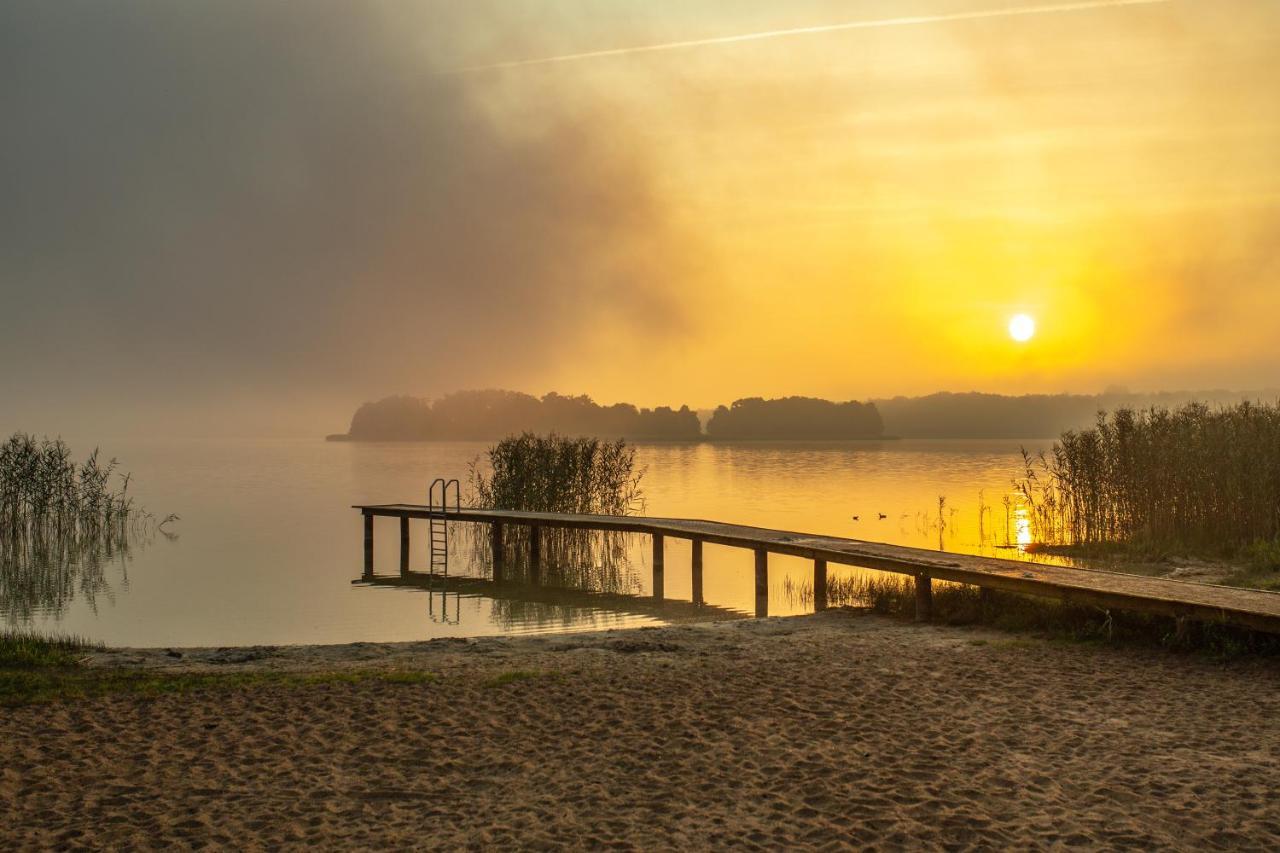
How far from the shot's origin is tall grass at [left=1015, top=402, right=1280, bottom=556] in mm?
16812

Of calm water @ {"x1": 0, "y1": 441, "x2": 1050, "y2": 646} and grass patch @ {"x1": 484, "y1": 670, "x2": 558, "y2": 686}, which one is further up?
grass patch @ {"x1": 484, "y1": 670, "x2": 558, "y2": 686}

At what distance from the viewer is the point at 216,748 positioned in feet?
21.1

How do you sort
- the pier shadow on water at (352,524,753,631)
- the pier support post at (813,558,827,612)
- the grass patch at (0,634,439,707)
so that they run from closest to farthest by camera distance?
the grass patch at (0,634,439,707) → the pier support post at (813,558,827,612) → the pier shadow on water at (352,524,753,631)

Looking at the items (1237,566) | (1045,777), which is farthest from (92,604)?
(1237,566)

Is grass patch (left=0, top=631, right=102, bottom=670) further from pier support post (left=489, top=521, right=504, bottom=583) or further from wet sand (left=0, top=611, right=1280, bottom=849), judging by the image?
pier support post (left=489, top=521, right=504, bottom=583)

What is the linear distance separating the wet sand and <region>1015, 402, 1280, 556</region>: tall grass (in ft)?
31.1

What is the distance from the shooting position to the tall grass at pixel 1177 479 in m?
16.8

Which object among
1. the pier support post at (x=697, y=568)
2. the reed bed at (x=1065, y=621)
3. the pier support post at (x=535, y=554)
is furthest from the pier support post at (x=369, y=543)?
the reed bed at (x=1065, y=621)

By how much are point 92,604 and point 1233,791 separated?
17.8 metres

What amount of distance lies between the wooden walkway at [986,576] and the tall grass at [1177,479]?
6427 mm

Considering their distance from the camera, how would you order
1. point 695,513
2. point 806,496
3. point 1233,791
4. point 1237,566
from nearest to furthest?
1. point 1233,791
2. point 1237,566
3. point 695,513
4. point 806,496

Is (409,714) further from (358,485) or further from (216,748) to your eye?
(358,485)

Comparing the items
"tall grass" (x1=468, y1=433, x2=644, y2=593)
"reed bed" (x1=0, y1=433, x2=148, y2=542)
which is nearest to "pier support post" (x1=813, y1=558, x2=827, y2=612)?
"tall grass" (x1=468, y1=433, x2=644, y2=593)

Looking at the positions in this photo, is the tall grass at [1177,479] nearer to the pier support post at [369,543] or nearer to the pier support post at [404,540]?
the pier support post at [404,540]
